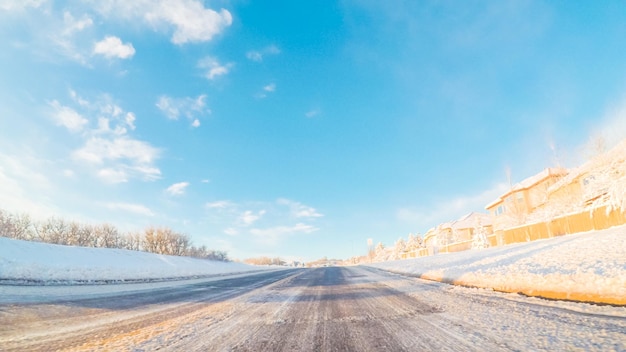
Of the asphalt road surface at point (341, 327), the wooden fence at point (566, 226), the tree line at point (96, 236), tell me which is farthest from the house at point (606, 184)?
the tree line at point (96, 236)

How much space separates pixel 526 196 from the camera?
40.8 metres

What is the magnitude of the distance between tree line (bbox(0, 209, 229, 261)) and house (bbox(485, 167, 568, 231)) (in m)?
50.2

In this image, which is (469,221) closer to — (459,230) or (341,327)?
(459,230)

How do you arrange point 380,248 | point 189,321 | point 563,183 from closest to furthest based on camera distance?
point 189,321
point 563,183
point 380,248

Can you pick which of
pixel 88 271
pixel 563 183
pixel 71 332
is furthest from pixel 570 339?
pixel 563 183

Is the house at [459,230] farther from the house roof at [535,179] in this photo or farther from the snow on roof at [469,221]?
the house roof at [535,179]

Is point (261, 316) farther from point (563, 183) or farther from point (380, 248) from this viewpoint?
point (380, 248)

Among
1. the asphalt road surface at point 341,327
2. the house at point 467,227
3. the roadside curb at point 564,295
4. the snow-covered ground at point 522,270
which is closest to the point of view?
the asphalt road surface at point 341,327

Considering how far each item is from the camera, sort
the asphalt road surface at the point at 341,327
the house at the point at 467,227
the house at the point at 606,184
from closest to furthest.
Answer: the asphalt road surface at the point at 341,327 < the house at the point at 606,184 < the house at the point at 467,227

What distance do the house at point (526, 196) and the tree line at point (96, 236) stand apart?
50156 millimetres

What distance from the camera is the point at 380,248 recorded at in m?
114

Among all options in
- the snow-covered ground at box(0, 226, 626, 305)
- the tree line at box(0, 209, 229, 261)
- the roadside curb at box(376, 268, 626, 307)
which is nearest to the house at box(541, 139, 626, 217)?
the snow-covered ground at box(0, 226, 626, 305)

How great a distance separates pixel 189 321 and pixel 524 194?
49.4 m

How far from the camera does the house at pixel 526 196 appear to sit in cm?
3675
